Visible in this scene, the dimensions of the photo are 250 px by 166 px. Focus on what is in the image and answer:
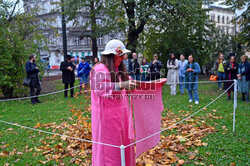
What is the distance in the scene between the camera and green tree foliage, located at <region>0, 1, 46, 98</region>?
11.5 m

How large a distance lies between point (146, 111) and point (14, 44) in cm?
1149

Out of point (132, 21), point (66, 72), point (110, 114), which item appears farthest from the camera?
point (132, 21)

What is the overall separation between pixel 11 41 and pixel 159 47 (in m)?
13.6

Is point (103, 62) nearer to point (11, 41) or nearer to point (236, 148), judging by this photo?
point (236, 148)

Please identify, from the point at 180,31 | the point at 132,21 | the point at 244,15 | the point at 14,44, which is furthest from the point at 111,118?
the point at 180,31

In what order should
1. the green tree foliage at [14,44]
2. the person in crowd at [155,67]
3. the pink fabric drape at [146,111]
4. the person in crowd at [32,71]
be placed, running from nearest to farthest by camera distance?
the pink fabric drape at [146,111] < the person in crowd at [32,71] < the green tree foliage at [14,44] < the person in crowd at [155,67]

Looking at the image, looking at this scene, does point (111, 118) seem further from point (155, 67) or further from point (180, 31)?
point (180, 31)

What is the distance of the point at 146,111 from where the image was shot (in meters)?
3.18

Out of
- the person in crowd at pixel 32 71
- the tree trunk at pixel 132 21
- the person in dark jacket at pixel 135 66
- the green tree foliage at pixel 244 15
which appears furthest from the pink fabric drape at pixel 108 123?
the green tree foliage at pixel 244 15

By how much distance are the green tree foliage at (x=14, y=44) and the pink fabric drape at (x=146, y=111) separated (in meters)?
10.3

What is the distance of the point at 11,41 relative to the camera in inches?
478

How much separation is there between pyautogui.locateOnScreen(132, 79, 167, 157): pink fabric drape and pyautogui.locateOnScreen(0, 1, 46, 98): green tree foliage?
10.3 m

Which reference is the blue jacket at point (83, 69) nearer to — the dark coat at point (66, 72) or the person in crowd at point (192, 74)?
the dark coat at point (66, 72)

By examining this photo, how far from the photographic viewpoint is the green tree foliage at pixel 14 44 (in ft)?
37.6
